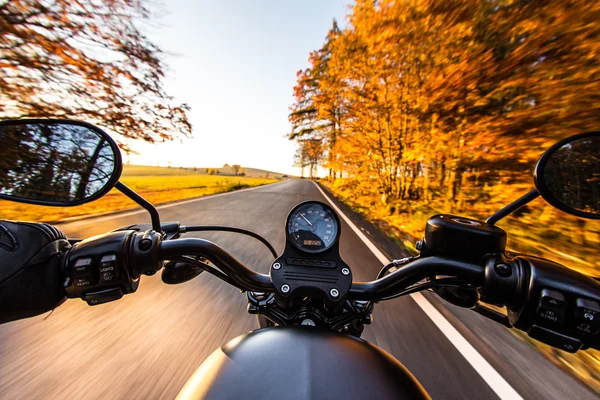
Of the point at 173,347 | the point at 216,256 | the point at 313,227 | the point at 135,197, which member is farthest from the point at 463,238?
the point at 173,347

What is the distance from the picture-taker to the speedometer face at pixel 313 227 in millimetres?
1191

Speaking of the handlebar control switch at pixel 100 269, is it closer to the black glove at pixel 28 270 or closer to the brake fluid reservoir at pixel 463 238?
the black glove at pixel 28 270

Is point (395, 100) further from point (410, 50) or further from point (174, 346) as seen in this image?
point (174, 346)

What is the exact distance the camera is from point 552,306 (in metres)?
0.76

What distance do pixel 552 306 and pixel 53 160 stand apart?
194 cm

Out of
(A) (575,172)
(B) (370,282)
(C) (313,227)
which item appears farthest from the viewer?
(C) (313,227)

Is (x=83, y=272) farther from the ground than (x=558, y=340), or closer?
farther from the ground

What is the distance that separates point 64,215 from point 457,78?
9.47 metres

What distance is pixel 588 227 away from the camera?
10.8ft

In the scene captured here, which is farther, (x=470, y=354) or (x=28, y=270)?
(x=470, y=354)

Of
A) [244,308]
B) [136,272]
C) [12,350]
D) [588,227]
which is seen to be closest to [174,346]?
[244,308]

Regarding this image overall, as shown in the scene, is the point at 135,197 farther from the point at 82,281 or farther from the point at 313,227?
A: the point at 313,227

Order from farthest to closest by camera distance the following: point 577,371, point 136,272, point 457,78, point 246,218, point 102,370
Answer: point 246,218
point 457,78
point 577,371
point 102,370
point 136,272

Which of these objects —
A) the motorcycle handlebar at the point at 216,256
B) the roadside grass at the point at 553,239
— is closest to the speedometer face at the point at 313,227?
the motorcycle handlebar at the point at 216,256
